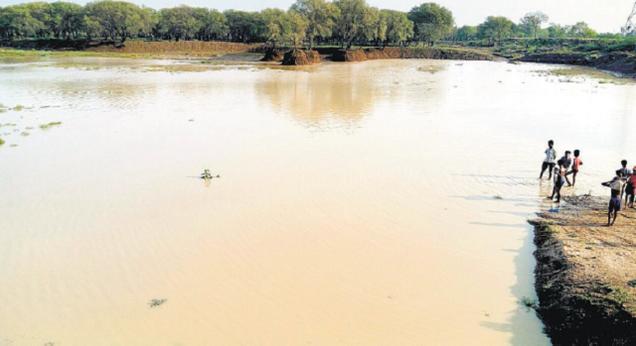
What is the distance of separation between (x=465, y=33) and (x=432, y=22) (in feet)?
203

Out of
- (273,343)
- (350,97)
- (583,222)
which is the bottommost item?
(273,343)

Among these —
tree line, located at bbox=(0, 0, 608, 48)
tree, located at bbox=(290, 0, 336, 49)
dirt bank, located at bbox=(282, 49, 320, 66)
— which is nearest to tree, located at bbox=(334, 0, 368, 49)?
tree line, located at bbox=(0, 0, 608, 48)

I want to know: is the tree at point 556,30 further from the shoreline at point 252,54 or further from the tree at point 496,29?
the shoreline at point 252,54

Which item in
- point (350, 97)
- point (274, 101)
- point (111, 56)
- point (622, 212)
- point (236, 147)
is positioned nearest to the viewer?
point (622, 212)

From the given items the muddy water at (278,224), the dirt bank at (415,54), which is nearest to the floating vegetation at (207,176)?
the muddy water at (278,224)

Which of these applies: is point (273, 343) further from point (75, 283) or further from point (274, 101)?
point (274, 101)

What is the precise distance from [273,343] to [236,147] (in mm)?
12770

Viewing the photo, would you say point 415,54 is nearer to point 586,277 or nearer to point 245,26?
point 245,26

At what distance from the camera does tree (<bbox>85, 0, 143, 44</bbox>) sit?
330ft

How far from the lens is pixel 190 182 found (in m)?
15.0

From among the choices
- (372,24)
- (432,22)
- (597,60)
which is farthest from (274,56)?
(432,22)

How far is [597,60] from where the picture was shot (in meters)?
66.8

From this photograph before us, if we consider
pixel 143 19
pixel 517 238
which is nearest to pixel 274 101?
pixel 517 238

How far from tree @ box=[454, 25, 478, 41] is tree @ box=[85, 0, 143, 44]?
379 feet
